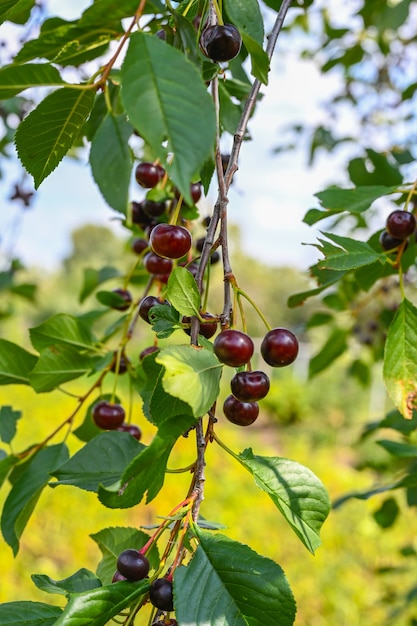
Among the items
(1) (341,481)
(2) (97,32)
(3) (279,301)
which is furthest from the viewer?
(3) (279,301)

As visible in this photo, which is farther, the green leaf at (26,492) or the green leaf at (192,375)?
the green leaf at (26,492)

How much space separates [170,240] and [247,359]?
5.5 inches

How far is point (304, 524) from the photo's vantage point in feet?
1.88

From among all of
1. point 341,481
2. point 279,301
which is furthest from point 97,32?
point 279,301

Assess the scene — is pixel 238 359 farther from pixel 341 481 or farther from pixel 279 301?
pixel 279 301

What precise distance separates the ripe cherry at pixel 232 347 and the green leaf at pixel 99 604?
0.20 m

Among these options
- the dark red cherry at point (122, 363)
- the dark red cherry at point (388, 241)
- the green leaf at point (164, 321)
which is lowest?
the green leaf at point (164, 321)

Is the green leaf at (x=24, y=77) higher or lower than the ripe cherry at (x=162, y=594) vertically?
higher

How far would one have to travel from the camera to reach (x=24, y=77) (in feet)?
1.59

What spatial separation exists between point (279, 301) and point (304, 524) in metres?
18.9

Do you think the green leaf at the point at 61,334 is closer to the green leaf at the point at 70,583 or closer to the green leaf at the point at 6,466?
Result: the green leaf at the point at 6,466

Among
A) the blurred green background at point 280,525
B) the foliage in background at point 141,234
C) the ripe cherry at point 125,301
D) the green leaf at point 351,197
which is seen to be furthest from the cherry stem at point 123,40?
the blurred green background at point 280,525

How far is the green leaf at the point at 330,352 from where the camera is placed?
1.49 meters

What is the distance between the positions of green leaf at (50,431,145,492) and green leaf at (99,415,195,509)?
101 mm
